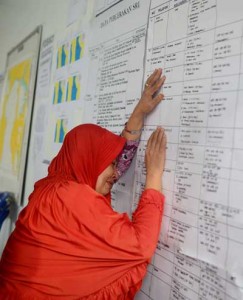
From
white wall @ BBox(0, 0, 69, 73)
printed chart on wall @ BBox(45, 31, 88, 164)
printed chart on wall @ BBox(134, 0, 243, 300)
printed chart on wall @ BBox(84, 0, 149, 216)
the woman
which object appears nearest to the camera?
printed chart on wall @ BBox(134, 0, 243, 300)

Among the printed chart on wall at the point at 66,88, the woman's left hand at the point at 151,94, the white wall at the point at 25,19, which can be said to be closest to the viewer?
the woman's left hand at the point at 151,94

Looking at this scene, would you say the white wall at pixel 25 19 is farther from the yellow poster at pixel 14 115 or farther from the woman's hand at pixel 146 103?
the woman's hand at pixel 146 103

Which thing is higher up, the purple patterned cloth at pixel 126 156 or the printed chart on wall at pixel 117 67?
the printed chart on wall at pixel 117 67

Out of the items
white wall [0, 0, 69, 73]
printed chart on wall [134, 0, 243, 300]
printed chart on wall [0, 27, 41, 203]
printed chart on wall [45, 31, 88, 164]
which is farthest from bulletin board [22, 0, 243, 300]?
printed chart on wall [0, 27, 41, 203]

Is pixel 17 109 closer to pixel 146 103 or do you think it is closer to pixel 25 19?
pixel 25 19

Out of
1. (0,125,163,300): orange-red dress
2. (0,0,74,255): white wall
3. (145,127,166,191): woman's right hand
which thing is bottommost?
(0,125,163,300): orange-red dress

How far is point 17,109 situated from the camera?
1997 millimetres

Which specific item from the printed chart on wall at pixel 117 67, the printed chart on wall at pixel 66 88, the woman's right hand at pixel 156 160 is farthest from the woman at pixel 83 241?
the printed chart on wall at pixel 66 88

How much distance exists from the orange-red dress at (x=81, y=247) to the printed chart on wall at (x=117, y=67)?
211 mm

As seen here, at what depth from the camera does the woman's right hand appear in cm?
80

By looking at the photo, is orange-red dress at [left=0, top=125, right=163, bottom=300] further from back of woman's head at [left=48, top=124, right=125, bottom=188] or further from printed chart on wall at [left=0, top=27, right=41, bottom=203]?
printed chart on wall at [left=0, top=27, right=41, bottom=203]

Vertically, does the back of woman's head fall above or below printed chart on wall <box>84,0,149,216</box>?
below

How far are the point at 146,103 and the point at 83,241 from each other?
41 cm

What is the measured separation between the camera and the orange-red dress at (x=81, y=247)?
0.73 meters
